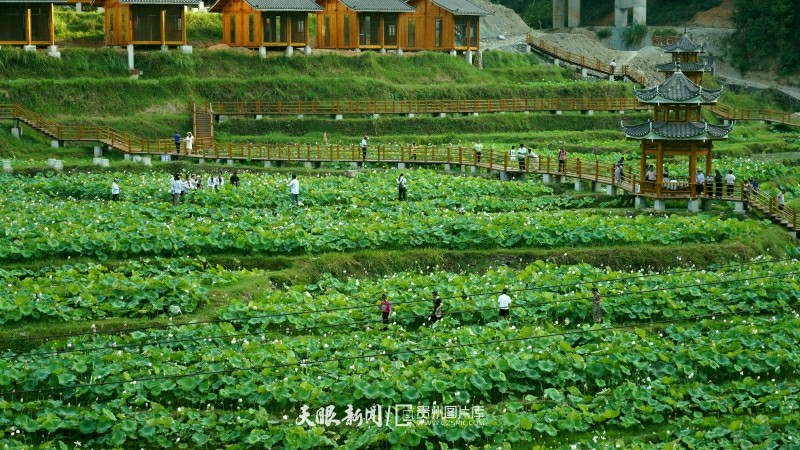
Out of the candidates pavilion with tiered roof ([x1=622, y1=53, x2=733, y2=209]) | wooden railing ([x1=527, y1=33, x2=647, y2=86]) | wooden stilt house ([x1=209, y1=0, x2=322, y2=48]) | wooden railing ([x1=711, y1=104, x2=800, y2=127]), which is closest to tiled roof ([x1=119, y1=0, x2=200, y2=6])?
wooden stilt house ([x1=209, y1=0, x2=322, y2=48])

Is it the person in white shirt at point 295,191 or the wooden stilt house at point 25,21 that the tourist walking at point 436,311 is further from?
the wooden stilt house at point 25,21

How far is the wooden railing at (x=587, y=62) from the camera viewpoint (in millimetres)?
79250

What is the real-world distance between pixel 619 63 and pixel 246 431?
61.9 meters

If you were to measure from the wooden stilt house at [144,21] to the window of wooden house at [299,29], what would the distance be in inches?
242

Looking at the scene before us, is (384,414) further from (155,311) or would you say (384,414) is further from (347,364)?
(155,311)

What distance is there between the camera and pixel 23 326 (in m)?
30.3

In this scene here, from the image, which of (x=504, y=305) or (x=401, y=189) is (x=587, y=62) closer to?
(x=401, y=189)

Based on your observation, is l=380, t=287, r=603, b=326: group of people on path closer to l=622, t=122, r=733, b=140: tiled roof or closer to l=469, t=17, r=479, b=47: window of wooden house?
l=622, t=122, r=733, b=140: tiled roof

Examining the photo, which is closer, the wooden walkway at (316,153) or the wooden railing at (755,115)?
the wooden walkway at (316,153)

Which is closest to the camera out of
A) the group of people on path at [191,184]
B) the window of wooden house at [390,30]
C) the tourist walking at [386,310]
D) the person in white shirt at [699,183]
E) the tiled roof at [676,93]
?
the tourist walking at [386,310]

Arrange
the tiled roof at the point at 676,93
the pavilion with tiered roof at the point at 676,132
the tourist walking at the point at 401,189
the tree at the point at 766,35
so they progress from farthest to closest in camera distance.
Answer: the tree at the point at 766,35 < the tourist walking at the point at 401,189 < the pavilion with tiered roof at the point at 676,132 < the tiled roof at the point at 676,93

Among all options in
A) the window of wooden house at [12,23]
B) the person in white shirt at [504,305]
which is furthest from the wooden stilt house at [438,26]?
the person in white shirt at [504,305]

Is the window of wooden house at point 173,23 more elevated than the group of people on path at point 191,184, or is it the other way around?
the window of wooden house at point 173,23

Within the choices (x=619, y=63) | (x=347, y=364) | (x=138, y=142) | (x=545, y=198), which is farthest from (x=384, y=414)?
(x=619, y=63)
